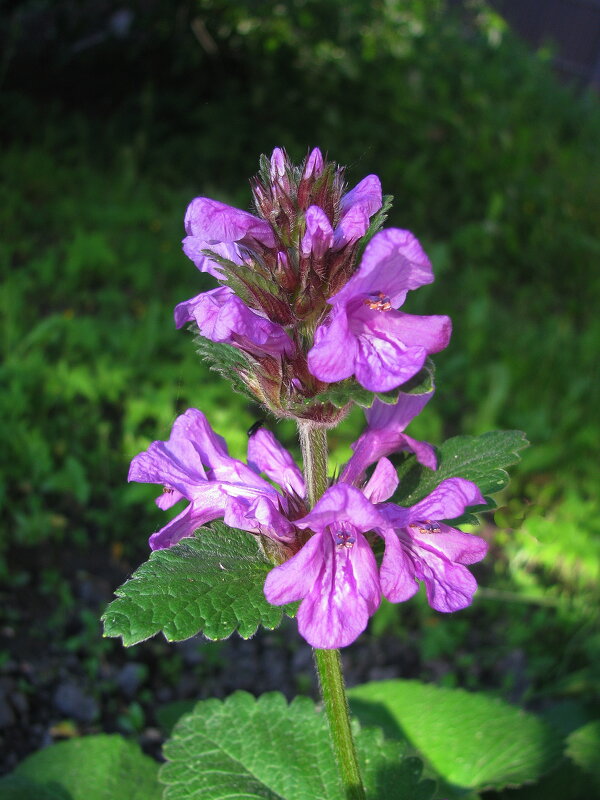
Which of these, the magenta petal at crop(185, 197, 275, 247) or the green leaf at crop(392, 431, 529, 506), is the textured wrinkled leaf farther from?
the magenta petal at crop(185, 197, 275, 247)

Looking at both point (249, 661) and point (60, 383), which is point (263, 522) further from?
point (60, 383)

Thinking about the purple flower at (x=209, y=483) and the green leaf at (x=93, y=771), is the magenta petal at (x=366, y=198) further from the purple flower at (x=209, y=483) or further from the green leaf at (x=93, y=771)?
the green leaf at (x=93, y=771)

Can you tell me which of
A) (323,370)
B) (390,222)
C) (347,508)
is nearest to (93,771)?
(347,508)

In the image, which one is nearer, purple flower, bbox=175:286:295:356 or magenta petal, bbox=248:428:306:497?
purple flower, bbox=175:286:295:356

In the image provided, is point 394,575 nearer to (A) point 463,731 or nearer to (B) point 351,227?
(B) point 351,227

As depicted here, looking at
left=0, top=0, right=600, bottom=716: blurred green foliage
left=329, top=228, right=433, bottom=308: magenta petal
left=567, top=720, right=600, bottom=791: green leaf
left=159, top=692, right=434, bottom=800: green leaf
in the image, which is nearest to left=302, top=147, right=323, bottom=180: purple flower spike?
left=329, top=228, right=433, bottom=308: magenta petal

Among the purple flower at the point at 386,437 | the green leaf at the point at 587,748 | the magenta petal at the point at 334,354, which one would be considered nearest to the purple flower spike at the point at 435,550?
the purple flower at the point at 386,437
